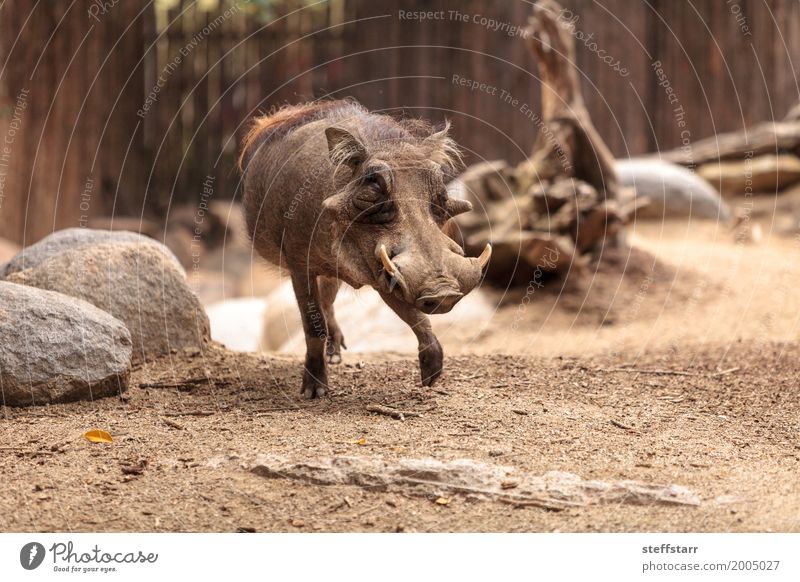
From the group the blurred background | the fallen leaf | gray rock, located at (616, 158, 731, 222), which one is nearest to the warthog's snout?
the fallen leaf

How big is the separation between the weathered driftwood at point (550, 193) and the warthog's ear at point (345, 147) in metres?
3.92

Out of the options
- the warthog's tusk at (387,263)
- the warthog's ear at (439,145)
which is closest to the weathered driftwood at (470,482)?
the warthog's tusk at (387,263)

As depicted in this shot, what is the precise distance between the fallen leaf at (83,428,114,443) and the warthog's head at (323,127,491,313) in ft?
4.48

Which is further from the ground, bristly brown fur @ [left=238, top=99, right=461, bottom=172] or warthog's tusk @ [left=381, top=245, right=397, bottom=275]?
bristly brown fur @ [left=238, top=99, right=461, bottom=172]

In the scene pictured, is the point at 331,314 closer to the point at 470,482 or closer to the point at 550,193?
the point at 470,482

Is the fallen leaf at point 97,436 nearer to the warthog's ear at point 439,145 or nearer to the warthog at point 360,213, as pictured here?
the warthog at point 360,213

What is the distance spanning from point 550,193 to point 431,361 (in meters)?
4.55

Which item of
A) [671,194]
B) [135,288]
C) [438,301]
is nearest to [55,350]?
[135,288]

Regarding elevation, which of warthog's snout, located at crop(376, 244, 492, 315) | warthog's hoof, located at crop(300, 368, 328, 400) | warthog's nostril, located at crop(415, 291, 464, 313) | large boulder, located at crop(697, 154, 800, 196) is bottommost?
warthog's hoof, located at crop(300, 368, 328, 400)

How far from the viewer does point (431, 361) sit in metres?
5.14

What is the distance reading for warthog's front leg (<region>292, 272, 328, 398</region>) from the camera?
560 centimetres

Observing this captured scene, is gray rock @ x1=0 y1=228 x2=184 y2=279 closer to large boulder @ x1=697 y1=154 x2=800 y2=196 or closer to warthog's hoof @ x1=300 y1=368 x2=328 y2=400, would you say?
warthog's hoof @ x1=300 y1=368 x2=328 y2=400

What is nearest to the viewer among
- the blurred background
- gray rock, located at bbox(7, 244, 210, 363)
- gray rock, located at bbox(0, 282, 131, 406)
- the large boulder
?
gray rock, located at bbox(0, 282, 131, 406)

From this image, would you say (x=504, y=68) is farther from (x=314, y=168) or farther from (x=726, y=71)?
(x=314, y=168)
